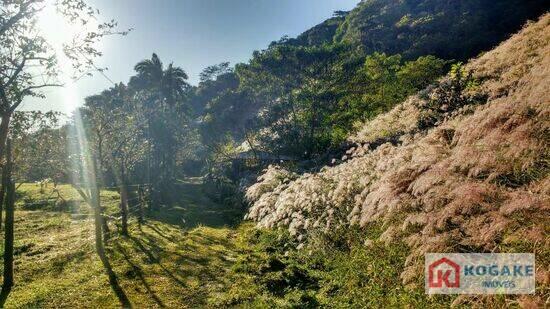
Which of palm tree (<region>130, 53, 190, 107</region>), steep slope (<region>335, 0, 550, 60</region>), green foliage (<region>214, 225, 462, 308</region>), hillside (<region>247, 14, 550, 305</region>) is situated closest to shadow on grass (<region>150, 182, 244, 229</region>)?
green foliage (<region>214, 225, 462, 308</region>)

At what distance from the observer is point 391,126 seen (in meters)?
22.5

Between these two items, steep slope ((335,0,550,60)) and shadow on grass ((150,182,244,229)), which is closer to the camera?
shadow on grass ((150,182,244,229))

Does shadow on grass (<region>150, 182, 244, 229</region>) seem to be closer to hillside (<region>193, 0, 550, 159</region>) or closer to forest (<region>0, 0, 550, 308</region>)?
forest (<region>0, 0, 550, 308</region>)

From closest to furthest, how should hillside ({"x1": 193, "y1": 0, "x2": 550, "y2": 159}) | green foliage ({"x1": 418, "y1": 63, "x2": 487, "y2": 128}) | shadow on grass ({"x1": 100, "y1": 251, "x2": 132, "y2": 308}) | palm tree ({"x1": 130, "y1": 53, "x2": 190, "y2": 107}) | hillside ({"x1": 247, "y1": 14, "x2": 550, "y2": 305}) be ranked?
1. hillside ({"x1": 247, "y1": 14, "x2": 550, "y2": 305})
2. shadow on grass ({"x1": 100, "y1": 251, "x2": 132, "y2": 308})
3. green foliage ({"x1": 418, "y1": 63, "x2": 487, "y2": 128})
4. hillside ({"x1": 193, "y1": 0, "x2": 550, "y2": 159})
5. palm tree ({"x1": 130, "y1": 53, "x2": 190, "y2": 107})

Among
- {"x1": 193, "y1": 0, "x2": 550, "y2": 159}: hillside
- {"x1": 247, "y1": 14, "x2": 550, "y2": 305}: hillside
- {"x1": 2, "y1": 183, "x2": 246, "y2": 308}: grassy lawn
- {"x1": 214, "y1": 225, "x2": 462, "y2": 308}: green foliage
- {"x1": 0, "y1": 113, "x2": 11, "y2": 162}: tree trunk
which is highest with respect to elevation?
{"x1": 193, "y1": 0, "x2": 550, "y2": 159}: hillside

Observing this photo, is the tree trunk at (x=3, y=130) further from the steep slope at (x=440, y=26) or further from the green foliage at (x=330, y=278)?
the steep slope at (x=440, y=26)

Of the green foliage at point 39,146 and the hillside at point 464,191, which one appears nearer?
the hillside at point 464,191

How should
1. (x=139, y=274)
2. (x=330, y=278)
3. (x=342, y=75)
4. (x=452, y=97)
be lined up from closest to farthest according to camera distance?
(x=330, y=278)
(x=139, y=274)
(x=452, y=97)
(x=342, y=75)

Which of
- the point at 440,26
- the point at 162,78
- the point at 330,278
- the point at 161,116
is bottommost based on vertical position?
the point at 330,278

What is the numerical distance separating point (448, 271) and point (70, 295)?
1009cm

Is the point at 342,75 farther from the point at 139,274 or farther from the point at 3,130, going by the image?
the point at 3,130

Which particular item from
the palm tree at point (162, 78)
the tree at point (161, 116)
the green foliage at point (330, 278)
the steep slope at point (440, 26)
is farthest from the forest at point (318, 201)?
the steep slope at point (440, 26)

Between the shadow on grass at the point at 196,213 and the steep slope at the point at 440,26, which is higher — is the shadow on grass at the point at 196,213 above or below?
below

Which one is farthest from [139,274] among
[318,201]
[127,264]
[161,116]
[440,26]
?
[440,26]
